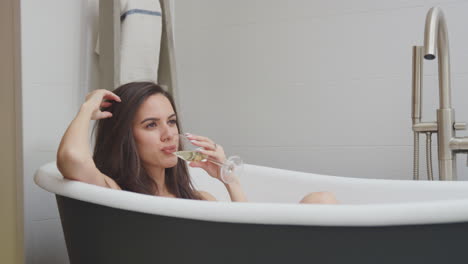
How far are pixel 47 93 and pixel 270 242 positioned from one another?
50.5 inches

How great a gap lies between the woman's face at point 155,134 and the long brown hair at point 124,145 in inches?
0.8

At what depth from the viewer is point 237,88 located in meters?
2.75

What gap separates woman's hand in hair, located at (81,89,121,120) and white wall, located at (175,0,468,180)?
114 cm

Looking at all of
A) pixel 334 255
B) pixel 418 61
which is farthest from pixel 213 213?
pixel 418 61

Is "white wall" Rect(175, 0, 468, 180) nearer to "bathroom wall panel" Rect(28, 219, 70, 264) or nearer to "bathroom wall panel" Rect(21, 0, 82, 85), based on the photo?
"bathroom wall panel" Rect(21, 0, 82, 85)

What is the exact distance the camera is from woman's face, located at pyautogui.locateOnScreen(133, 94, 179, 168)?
167 cm

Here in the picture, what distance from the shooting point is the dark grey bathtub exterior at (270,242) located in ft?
3.22

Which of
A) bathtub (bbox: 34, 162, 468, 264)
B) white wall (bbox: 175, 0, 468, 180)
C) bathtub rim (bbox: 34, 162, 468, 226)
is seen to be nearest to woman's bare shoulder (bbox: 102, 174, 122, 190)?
bathtub (bbox: 34, 162, 468, 264)

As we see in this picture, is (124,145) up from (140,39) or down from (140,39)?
down

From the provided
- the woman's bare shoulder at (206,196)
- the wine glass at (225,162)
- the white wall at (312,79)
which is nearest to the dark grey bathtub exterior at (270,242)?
the wine glass at (225,162)

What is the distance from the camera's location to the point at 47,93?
2043mm

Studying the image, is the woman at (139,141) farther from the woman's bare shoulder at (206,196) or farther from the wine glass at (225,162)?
the woman's bare shoulder at (206,196)

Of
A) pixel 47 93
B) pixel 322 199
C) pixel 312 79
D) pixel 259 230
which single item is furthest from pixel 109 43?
pixel 259 230

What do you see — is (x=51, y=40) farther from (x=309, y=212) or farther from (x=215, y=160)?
(x=309, y=212)
